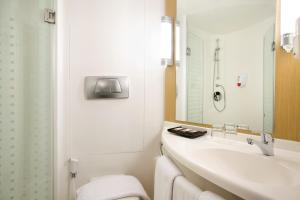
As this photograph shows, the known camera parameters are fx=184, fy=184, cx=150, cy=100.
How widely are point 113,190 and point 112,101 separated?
2.25ft

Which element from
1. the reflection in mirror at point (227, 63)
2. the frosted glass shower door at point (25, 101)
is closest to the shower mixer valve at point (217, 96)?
the reflection in mirror at point (227, 63)

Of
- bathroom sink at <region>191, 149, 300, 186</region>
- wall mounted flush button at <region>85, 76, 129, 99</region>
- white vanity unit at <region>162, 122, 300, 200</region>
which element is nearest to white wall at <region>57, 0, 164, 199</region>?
wall mounted flush button at <region>85, 76, 129, 99</region>

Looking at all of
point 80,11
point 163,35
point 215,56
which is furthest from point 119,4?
point 215,56

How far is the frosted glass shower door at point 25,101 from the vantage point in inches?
44.6

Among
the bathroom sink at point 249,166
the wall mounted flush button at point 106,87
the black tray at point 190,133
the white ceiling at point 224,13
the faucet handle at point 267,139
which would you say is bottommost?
the bathroom sink at point 249,166

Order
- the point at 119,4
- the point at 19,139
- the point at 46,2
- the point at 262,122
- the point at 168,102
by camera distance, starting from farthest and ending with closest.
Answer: the point at 168,102
the point at 119,4
the point at 46,2
the point at 19,139
the point at 262,122

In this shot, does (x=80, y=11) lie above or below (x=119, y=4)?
below

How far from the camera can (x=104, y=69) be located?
1.55 meters

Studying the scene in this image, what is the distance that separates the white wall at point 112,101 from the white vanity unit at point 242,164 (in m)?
0.59

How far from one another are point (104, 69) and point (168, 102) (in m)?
0.63

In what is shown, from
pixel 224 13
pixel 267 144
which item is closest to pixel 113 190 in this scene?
pixel 267 144

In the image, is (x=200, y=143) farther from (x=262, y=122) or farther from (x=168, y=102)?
(x=168, y=102)

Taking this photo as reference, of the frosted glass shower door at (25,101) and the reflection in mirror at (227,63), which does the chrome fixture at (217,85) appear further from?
the frosted glass shower door at (25,101)

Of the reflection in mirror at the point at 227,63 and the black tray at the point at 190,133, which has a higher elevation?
the reflection in mirror at the point at 227,63
